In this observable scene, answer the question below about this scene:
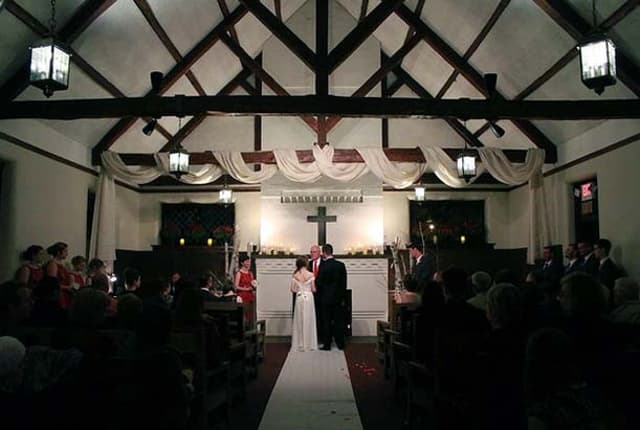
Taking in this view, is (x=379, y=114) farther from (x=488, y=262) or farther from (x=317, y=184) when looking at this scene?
(x=488, y=262)

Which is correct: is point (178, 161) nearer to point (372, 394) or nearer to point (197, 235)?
point (197, 235)

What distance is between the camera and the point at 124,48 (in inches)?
292

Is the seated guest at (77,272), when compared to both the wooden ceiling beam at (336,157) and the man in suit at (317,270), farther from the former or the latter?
the man in suit at (317,270)

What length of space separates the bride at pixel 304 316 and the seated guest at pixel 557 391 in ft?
19.1

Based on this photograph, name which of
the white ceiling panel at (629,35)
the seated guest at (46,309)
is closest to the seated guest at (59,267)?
the seated guest at (46,309)

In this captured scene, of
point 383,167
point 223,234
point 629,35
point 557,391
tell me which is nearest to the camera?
point 557,391

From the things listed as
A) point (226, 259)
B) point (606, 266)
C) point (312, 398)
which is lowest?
point (312, 398)

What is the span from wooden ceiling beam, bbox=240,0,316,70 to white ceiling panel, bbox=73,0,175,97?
59.0 inches

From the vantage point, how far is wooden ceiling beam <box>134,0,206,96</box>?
708 cm

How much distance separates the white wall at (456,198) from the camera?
10938mm

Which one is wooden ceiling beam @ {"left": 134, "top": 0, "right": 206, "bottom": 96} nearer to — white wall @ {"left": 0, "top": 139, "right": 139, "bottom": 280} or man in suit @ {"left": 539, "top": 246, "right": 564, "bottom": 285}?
white wall @ {"left": 0, "top": 139, "right": 139, "bottom": 280}

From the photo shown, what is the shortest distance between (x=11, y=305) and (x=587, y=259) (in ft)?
21.4

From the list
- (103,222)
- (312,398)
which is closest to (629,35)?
(312,398)

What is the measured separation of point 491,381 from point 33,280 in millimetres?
5383
